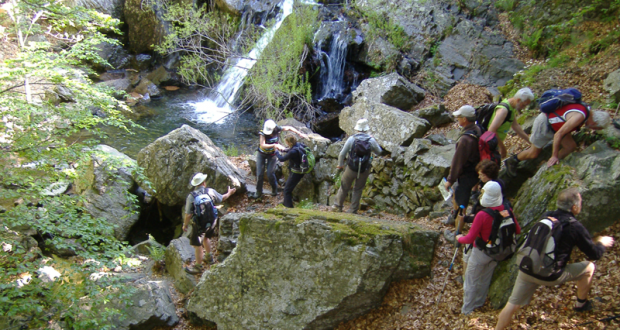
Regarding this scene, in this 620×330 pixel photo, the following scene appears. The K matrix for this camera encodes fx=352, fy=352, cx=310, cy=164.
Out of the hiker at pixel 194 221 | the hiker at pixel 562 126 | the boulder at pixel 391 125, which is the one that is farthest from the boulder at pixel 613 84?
the hiker at pixel 194 221

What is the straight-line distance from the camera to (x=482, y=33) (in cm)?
1295

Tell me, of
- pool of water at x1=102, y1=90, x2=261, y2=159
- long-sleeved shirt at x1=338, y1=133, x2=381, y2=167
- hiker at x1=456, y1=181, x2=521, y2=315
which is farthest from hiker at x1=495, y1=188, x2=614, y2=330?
pool of water at x1=102, y1=90, x2=261, y2=159

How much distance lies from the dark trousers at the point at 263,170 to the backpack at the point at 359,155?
277 cm

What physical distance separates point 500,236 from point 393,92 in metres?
7.93

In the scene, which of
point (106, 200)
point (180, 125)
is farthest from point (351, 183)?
point (180, 125)

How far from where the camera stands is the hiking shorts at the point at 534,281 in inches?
145

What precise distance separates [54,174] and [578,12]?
13770 millimetres

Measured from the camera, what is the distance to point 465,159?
5.28 m

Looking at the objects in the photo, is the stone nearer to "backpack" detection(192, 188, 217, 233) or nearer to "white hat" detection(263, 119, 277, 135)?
"backpack" detection(192, 188, 217, 233)

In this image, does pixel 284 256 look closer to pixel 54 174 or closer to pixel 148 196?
pixel 54 174

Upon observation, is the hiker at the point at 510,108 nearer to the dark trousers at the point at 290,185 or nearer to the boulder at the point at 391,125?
the boulder at the point at 391,125

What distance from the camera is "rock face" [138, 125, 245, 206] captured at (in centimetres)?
910

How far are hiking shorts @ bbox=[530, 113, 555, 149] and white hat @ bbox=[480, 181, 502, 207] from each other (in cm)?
185

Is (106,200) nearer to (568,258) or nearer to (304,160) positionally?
(304,160)
